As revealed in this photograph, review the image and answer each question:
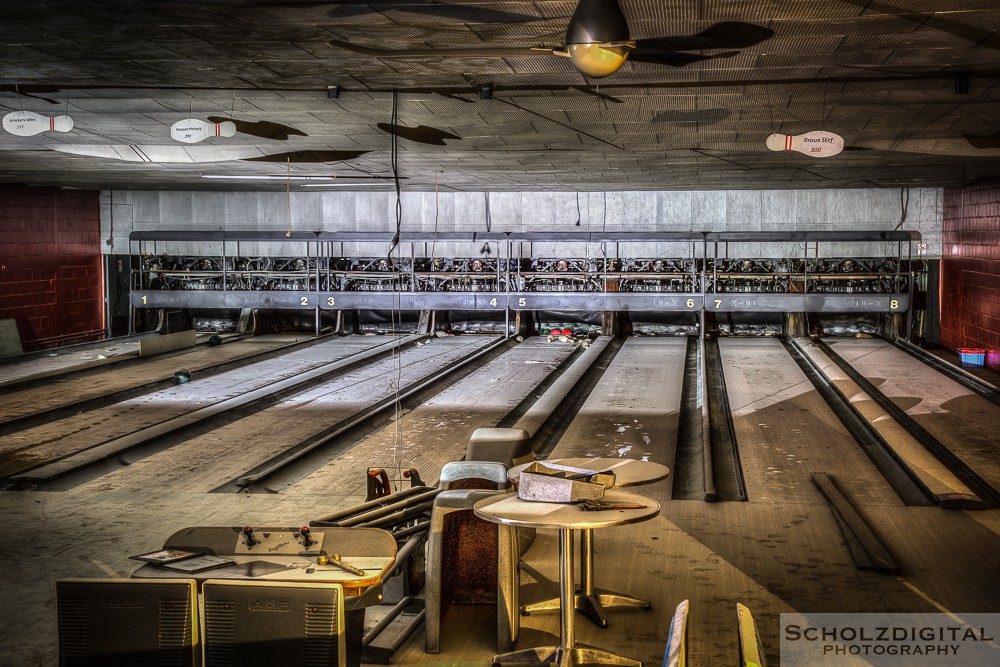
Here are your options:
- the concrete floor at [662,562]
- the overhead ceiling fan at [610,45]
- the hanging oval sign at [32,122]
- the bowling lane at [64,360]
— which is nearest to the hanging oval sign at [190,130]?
the hanging oval sign at [32,122]

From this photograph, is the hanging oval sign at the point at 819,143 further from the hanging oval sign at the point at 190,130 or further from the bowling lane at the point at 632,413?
the hanging oval sign at the point at 190,130

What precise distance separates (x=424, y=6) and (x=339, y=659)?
10.4 ft

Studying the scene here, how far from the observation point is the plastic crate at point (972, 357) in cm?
1358

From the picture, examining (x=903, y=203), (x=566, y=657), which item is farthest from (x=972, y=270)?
(x=566, y=657)

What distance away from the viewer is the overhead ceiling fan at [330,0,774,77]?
4.01 m

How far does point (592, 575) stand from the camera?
4805 mm

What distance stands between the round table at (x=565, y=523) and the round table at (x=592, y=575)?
17.9 inches

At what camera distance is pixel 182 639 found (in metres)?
3.33

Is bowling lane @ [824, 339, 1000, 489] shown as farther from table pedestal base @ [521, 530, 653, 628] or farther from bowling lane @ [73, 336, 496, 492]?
bowling lane @ [73, 336, 496, 492]

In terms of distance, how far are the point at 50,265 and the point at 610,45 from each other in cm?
1603

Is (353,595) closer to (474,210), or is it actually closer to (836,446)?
(836,446)

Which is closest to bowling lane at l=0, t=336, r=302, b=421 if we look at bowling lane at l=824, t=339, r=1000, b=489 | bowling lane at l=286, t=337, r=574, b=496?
bowling lane at l=286, t=337, r=574, b=496

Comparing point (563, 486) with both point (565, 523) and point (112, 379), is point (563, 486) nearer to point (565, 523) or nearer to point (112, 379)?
point (565, 523)

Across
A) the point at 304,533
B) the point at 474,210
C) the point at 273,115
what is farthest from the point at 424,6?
the point at 474,210
